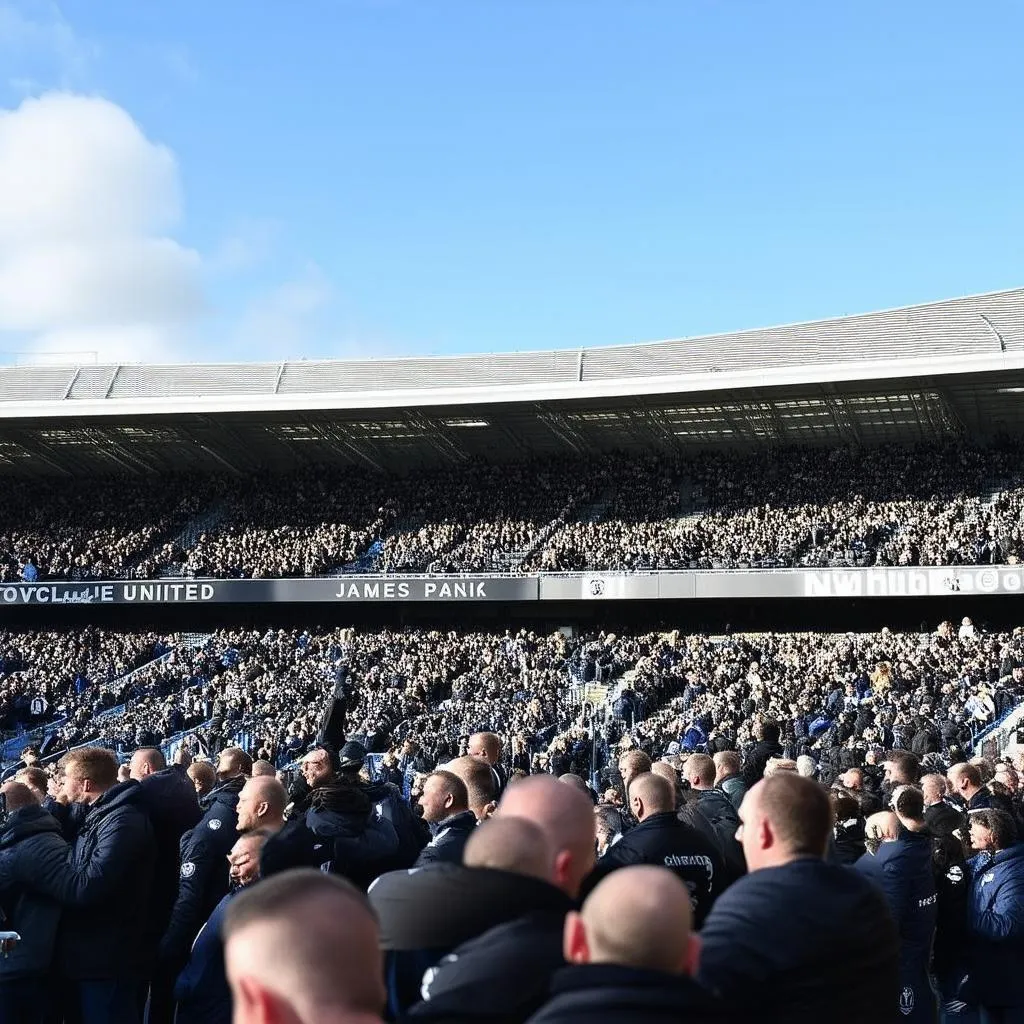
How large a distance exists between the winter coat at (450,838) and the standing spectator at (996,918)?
2.37m

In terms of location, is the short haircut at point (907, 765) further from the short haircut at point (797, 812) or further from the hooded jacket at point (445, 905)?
the hooded jacket at point (445, 905)

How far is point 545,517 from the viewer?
32.9m

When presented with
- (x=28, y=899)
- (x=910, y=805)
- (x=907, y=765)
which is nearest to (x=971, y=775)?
(x=907, y=765)

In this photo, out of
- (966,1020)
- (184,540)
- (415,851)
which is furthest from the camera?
(184,540)

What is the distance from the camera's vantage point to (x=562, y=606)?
104 feet

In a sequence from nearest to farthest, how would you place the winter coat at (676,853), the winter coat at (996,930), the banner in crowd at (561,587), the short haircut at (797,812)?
the short haircut at (797,812) < the winter coat at (676,853) < the winter coat at (996,930) < the banner in crowd at (561,587)

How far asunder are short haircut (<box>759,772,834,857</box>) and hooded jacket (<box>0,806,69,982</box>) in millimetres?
3061

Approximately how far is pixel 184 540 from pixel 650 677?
52.4 ft

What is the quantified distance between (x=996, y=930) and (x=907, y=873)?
0.62 meters

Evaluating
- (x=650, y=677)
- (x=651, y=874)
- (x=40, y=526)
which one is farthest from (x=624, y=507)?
(x=651, y=874)

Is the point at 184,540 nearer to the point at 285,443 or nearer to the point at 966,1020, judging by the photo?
the point at 285,443

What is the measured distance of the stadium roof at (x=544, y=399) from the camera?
29047 millimetres

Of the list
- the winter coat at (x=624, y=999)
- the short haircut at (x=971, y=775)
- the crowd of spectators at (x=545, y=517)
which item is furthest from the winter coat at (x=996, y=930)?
the crowd of spectators at (x=545, y=517)

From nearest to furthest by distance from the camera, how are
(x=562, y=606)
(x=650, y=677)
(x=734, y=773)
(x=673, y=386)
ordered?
(x=734, y=773) → (x=650, y=677) → (x=673, y=386) → (x=562, y=606)
